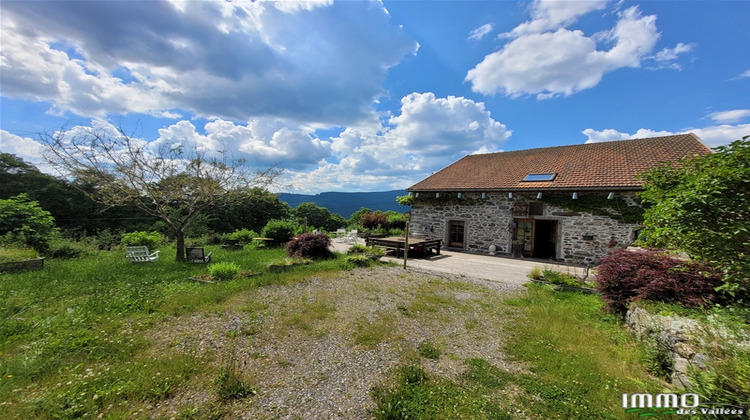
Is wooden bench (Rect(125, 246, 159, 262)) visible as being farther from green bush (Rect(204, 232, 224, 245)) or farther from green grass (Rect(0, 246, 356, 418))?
green bush (Rect(204, 232, 224, 245))

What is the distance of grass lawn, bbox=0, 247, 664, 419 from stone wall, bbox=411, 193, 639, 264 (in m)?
5.67

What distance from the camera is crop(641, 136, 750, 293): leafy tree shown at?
8.82ft

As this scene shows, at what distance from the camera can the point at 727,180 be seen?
2713 millimetres

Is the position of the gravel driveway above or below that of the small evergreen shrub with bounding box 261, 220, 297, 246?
below

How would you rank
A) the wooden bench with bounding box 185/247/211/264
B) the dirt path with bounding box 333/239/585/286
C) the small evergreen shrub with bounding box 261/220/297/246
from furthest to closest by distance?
the small evergreen shrub with bounding box 261/220/297/246 → the wooden bench with bounding box 185/247/211/264 → the dirt path with bounding box 333/239/585/286

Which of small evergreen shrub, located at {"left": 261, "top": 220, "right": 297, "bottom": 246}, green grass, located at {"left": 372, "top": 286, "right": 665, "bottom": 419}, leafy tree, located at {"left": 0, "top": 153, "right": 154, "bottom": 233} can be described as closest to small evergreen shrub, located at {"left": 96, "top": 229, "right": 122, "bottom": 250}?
leafy tree, located at {"left": 0, "top": 153, "right": 154, "bottom": 233}

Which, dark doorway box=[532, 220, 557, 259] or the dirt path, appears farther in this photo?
dark doorway box=[532, 220, 557, 259]

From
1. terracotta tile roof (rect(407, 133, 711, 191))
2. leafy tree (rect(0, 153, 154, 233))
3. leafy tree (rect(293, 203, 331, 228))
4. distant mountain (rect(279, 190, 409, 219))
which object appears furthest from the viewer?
distant mountain (rect(279, 190, 409, 219))

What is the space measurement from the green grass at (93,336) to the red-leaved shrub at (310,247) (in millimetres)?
2518

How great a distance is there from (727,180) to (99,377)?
6.87 meters

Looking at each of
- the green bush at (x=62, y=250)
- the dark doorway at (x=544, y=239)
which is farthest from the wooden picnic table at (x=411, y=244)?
the green bush at (x=62, y=250)

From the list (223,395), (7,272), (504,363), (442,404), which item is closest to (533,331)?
(504,363)

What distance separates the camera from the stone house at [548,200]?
10211 mm

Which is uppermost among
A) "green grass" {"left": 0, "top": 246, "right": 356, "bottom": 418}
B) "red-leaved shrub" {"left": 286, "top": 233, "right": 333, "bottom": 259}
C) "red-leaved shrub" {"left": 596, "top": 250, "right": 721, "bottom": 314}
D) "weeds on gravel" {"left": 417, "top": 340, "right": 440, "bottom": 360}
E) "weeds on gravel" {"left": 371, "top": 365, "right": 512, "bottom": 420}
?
"red-leaved shrub" {"left": 596, "top": 250, "right": 721, "bottom": 314}
